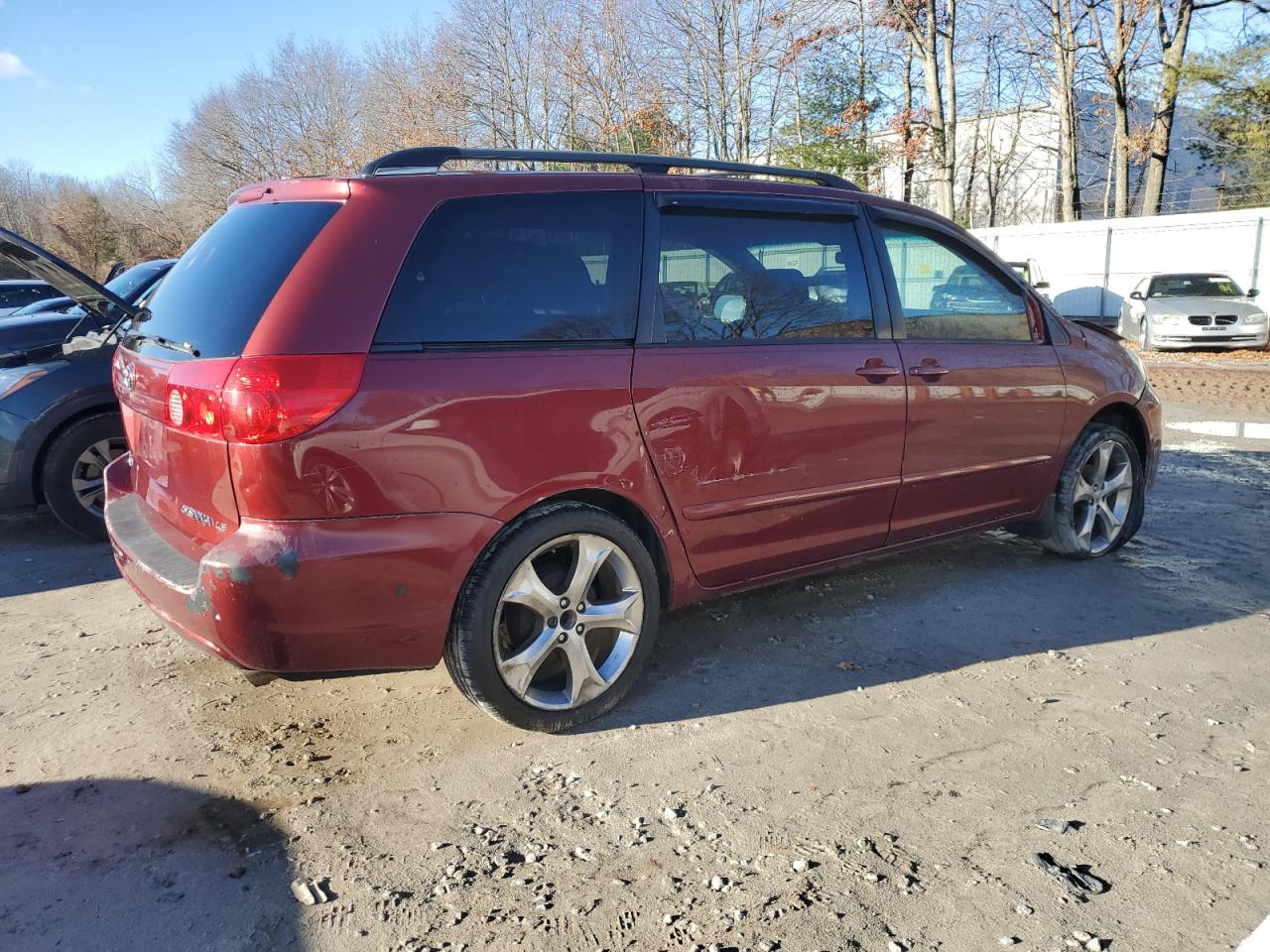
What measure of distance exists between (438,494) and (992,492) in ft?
9.47

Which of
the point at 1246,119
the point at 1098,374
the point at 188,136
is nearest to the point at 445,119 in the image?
the point at 188,136

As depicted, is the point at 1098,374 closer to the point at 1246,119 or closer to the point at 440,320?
the point at 440,320

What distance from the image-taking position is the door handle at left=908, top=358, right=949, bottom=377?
4.02 meters

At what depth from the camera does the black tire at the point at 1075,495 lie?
4844 millimetres

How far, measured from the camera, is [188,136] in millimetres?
35500

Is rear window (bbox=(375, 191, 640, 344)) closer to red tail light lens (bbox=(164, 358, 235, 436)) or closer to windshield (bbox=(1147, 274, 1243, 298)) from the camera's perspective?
red tail light lens (bbox=(164, 358, 235, 436))

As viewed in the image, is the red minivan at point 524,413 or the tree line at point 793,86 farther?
the tree line at point 793,86

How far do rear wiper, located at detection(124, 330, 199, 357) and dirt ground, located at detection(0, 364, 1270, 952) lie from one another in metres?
1.32

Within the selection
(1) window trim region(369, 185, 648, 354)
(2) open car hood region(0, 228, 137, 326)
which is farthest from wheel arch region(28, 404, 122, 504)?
(1) window trim region(369, 185, 648, 354)

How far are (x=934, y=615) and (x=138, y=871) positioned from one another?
3272 mm

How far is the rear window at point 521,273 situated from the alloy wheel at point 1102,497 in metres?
2.96

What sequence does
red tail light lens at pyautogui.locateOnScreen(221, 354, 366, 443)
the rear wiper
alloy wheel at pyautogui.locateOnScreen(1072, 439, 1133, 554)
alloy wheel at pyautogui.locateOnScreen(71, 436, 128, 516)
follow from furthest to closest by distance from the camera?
alloy wheel at pyautogui.locateOnScreen(71, 436, 128, 516) → alloy wheel at pyautogui.locateOnScreen(1072, 439, 1133, 554) → the rear wiper → red tail light lens at pyautogui.locateOnScreen(221, 354, 366, 443)

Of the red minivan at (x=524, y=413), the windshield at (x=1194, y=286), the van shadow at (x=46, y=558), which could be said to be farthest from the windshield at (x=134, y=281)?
the windshield at (x=1194, y=286)

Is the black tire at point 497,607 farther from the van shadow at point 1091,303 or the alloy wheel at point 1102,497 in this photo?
the van shadow at point 1091,303
